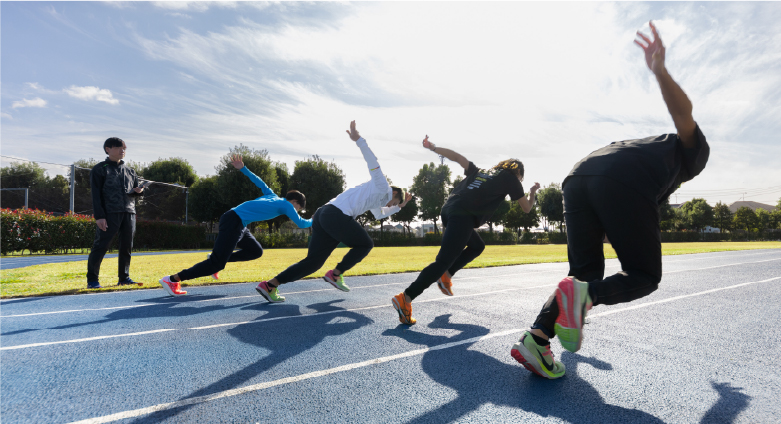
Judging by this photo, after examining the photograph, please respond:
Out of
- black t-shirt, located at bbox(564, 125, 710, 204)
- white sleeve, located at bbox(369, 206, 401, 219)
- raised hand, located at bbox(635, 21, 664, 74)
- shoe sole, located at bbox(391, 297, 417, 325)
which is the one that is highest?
raised hand, located at bbox(635, 21, 664, 74)

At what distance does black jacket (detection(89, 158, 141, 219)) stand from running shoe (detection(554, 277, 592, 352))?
6.85 m

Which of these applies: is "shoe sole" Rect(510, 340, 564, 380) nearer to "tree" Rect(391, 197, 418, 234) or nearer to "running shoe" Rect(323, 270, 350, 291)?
"running shoe" Rect(323, 270, 350, 291)

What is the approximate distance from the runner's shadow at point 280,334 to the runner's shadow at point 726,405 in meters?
2.55

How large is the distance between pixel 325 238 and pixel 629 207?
139 inches

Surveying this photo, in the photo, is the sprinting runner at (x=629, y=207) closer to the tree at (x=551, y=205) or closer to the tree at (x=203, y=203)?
the tree at (x=203, y=203)

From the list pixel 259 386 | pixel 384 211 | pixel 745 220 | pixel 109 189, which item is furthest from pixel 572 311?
pixel 745 220

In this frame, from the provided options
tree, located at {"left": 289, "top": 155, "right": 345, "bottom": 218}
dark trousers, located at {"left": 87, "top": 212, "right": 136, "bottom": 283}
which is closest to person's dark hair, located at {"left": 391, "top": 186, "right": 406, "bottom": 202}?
dark trousers, located at {"left": 87, "top": 212, "right": 136, "bottom": 283}

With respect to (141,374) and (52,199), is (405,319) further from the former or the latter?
(52,199)

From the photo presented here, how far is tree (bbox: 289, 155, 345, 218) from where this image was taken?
138ft

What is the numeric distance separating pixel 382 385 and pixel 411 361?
0.49 meters

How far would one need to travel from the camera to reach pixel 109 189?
252 inches

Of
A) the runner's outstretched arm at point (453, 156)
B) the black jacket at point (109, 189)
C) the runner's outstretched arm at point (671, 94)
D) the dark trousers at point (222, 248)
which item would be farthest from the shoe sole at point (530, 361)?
the black jacket at point (109, 189)

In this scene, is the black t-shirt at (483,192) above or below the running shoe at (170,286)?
above

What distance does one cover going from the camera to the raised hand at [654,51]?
7.47 feet
